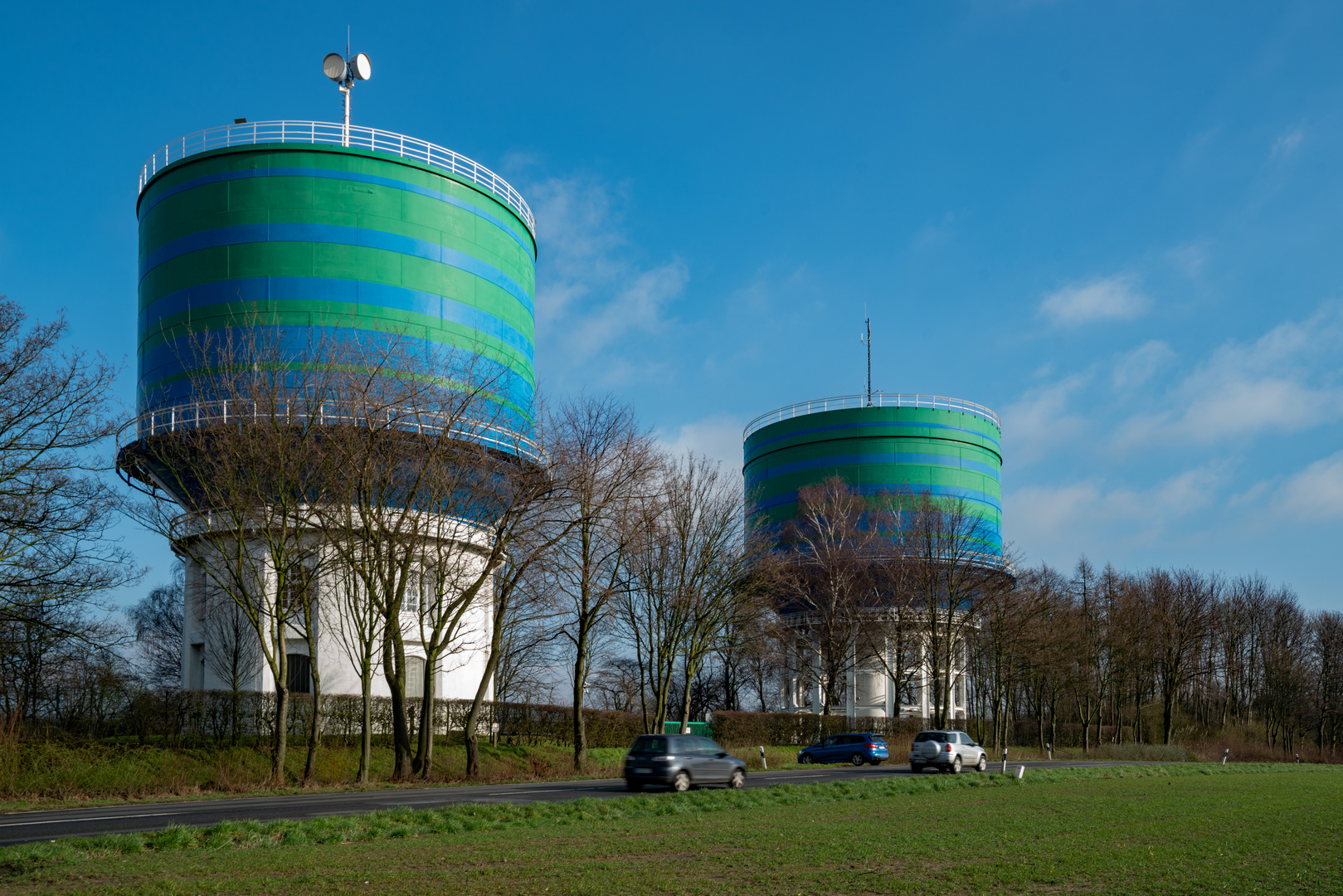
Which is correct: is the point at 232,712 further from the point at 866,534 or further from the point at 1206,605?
the point at 1206,605

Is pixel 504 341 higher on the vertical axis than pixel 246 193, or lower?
lower

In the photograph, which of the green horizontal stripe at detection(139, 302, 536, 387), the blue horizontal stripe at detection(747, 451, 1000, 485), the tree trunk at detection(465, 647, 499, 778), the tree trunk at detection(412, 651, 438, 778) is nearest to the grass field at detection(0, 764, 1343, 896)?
the tree trunk at detection(412, 651, 438, 778)

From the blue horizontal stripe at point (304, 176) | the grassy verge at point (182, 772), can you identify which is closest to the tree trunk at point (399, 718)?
the grassy verge at point (182, 772)

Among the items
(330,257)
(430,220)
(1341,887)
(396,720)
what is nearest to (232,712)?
(396,720)

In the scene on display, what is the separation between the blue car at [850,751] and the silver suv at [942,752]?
600cm

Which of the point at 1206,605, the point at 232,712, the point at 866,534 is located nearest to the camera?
the point at 232,712

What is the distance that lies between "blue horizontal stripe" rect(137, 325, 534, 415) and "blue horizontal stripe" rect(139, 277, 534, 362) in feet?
3.50

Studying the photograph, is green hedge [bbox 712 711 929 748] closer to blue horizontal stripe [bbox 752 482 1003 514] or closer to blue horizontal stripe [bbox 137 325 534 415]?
blue horizontal stripe [bbox 752 482 1003 514]

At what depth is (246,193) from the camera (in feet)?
115

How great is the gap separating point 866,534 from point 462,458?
28160mm

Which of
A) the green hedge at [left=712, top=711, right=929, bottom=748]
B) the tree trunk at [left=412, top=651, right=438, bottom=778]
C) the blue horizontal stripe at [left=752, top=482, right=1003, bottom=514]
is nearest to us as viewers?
the tree trunk at [left=412, top=651, right=438, bottom=778]

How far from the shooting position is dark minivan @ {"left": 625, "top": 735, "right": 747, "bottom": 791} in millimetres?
25125

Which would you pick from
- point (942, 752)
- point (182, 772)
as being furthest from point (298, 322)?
point (942, 752)

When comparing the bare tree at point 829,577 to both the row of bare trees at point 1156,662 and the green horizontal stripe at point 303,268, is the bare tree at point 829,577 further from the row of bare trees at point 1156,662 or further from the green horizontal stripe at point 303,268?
the green horizontal stripe at point 303,268
